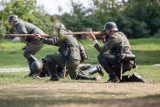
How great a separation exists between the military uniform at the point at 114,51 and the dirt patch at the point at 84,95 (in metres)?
1.29

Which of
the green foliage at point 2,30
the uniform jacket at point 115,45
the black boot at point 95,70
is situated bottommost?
the green foliage at point 2,30

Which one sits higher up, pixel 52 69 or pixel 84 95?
pixel 84 95

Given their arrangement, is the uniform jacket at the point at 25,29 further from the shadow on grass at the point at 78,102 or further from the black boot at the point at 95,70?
the shadow on grass at the point at 78,102

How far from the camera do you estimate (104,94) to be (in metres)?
10.6

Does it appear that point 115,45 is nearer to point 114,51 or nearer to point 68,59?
point 114,51

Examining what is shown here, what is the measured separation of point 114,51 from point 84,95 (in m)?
3.53

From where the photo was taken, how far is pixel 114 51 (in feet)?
45.1

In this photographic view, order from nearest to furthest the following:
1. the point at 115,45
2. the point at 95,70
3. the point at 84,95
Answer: the point at 84,95, the point at 115,45, the point at 95,70

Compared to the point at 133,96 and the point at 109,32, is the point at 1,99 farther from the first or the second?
the point at 109,32

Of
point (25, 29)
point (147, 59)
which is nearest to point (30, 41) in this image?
point (25, 29)

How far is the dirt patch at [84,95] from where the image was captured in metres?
9.13

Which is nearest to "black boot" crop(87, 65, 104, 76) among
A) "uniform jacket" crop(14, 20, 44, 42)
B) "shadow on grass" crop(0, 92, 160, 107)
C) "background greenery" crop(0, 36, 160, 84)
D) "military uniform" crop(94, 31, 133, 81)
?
"background greenery" crop(0, 36, 160, 84)

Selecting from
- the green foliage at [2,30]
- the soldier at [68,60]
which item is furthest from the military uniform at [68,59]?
the green foliage at [2,30]

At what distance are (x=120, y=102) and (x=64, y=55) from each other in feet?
17.4
